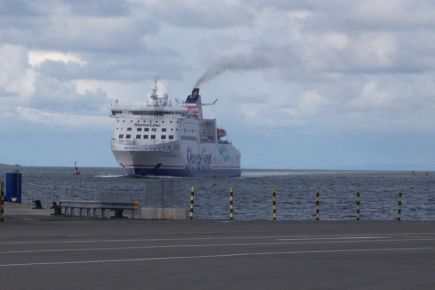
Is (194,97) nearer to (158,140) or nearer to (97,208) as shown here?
(158,140)

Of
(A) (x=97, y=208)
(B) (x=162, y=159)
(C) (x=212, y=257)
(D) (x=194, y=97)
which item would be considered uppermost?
(D) (x=194, y=97)

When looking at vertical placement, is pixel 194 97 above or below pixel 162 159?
above

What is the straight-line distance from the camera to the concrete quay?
1343 cm

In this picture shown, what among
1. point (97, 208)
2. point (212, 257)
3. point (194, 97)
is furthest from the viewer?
point (194, 97)

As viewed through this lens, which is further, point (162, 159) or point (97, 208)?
point (162, 159)

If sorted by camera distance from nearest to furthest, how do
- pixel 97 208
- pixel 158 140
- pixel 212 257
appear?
pixel 212 257 → pixel 97 208 → pixel 158 140

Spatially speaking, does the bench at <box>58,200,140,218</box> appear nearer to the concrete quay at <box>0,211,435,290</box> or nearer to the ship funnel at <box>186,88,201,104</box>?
the concrete quay at <box>0,211,435,290</box>

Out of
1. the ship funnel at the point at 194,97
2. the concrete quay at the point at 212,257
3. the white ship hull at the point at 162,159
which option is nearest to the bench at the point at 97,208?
the concrete quay at the point at 212,257

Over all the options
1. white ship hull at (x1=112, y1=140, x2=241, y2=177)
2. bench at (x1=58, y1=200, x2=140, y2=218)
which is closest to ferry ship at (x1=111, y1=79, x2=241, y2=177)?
white ship hull at (x1=112, y1=140, x2=241, y2=177)

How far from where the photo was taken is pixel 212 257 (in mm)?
17219

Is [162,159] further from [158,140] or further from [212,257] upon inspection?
[212,257]

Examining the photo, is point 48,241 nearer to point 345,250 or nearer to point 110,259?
point 110,259

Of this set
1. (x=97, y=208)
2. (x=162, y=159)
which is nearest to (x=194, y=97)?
(x=162, y=159)

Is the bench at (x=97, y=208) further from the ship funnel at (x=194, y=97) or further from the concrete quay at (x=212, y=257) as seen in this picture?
the ship funnel at (x=194, y=97)
